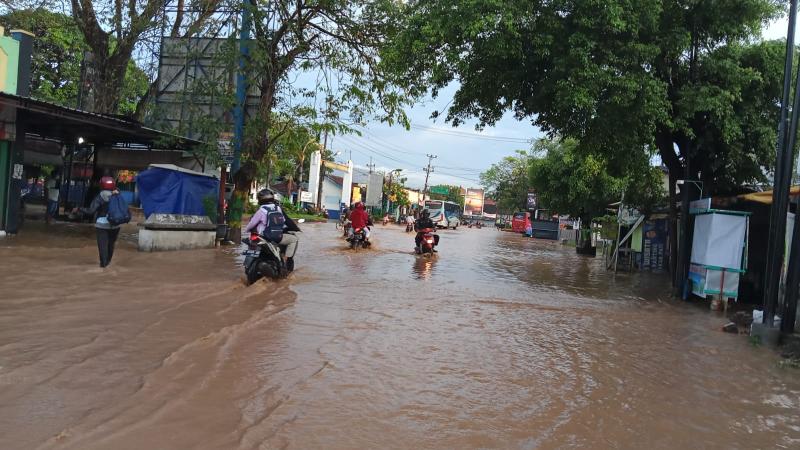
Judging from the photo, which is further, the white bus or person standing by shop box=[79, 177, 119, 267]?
the white bus

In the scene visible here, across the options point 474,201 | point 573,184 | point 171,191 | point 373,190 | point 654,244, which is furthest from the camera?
point 474,201

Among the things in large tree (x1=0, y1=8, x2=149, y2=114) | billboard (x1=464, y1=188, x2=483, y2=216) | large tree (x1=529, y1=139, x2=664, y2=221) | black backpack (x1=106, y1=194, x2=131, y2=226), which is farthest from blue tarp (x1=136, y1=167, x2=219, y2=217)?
billboard (x1=464, y1=188, x2=483, y2=216)

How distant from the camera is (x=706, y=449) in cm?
403

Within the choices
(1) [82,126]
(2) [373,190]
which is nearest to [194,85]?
(1) [82,126]

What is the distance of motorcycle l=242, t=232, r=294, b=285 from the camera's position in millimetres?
9203

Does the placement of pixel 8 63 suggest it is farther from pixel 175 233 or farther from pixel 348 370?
pixel 348 370

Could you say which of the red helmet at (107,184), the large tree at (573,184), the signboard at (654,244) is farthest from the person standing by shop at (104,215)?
the large tree at (573,184)

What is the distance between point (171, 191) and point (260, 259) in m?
5.43

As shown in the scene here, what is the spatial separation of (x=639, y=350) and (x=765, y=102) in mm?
7737

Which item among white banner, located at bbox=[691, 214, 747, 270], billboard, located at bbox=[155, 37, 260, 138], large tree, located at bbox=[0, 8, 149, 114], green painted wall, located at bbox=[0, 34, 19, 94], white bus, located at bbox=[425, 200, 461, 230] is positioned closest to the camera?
white banner, located at bbox=[691, 214, 747, 270]

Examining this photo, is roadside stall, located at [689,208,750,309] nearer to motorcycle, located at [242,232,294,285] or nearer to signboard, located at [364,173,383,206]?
motorcycle, located at [242,232,294,285]

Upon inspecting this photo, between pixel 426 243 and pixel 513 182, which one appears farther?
pixel 513 182

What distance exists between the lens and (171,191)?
13.7m

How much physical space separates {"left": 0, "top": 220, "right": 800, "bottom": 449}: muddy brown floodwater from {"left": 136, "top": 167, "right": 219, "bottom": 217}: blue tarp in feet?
10.6
